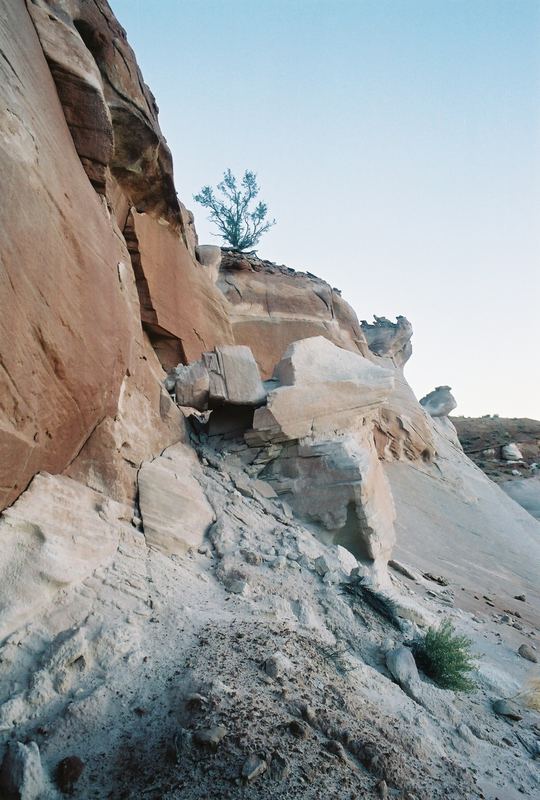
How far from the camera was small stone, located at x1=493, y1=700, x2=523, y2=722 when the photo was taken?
12.2ft

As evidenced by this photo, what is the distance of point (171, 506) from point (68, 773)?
250cm

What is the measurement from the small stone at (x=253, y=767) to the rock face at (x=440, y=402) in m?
A: 18.3

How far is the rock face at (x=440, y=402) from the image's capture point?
19.7m

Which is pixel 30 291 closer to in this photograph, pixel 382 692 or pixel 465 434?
pixel 382 692

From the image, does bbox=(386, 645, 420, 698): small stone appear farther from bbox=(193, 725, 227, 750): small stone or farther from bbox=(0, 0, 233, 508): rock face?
bbox=(0, 0, 233, 508): rock face

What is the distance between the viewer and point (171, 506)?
452 centimetres

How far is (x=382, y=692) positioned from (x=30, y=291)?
3.45 m

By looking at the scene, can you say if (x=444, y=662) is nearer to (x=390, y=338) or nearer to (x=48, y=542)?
(x=48, y=542)

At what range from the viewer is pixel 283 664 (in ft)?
9.70

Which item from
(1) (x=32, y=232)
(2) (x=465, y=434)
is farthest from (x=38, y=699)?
(2) (x=465, y=434)

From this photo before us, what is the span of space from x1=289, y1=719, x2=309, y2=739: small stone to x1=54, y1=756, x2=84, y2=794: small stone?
98 cm

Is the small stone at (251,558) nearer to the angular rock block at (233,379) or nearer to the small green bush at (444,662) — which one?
the small green bush at (444,662)

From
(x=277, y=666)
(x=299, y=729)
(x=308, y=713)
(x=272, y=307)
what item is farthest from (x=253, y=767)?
(x=272, y=307)

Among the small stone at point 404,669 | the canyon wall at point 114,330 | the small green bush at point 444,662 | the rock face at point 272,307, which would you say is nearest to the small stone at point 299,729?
the small stone at point 404,669
